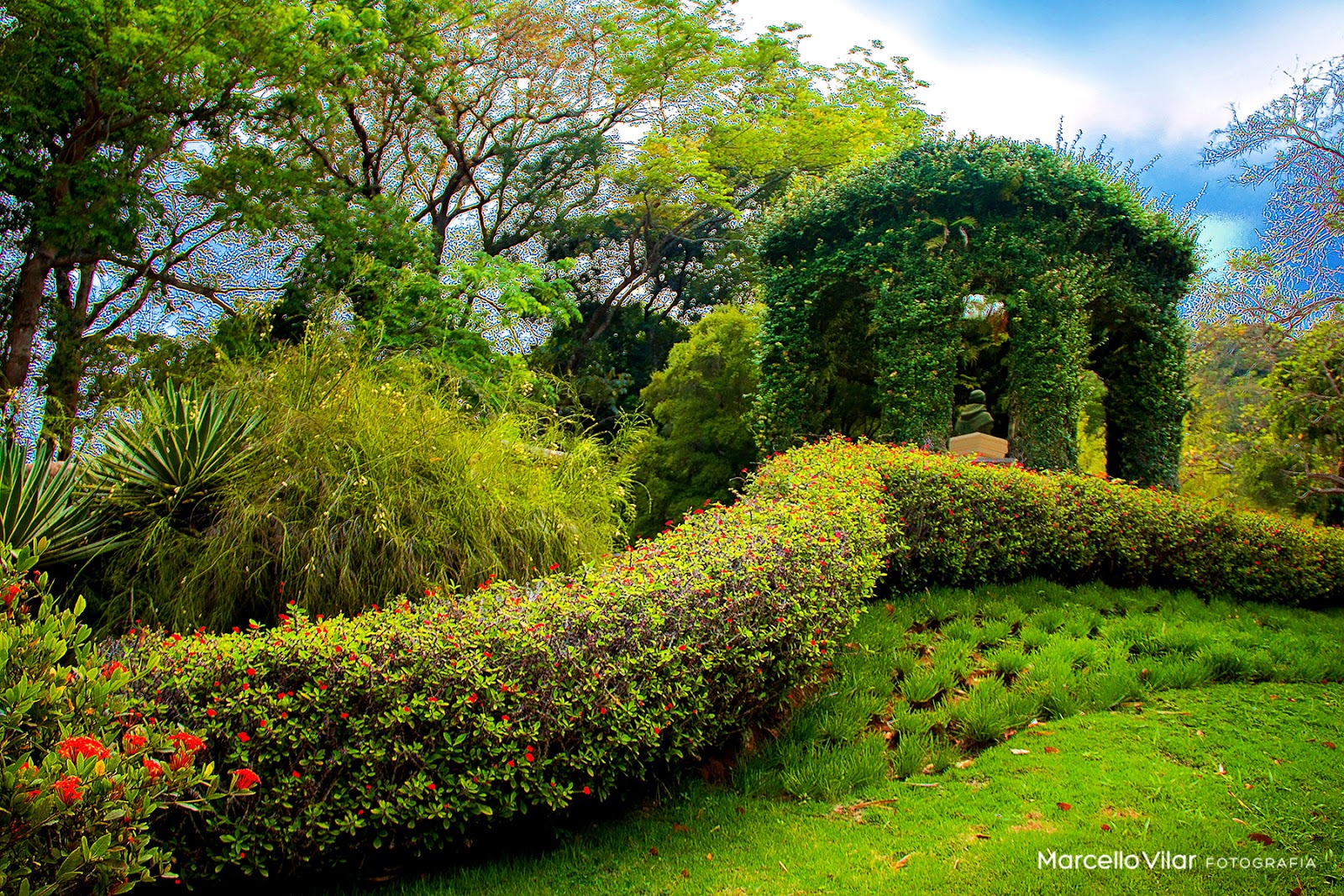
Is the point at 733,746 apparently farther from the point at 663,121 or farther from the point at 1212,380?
the point at 1212,380

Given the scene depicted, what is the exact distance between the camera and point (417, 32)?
47.2 feet

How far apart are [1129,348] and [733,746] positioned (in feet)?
31.8

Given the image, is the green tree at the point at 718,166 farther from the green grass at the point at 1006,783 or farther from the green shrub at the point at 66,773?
the green shrub at the point at 66,773

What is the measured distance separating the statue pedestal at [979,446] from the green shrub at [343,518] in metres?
7.94

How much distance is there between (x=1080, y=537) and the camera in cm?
778

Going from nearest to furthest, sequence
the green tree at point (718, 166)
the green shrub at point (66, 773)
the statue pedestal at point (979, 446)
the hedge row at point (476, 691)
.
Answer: the green shrub at point (66, 773)
the hedge row at point (476, 691)
the statue pedestal at point (979, 446)
the green tree at point (718, 166)

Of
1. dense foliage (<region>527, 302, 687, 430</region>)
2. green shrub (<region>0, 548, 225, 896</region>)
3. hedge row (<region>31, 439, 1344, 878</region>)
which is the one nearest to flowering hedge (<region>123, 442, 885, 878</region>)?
hedge row (<region>31, 439, 1344, 878</region>)

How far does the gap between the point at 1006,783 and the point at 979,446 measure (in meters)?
9.47

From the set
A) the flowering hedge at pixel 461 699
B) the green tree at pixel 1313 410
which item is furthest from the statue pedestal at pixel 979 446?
the flowering hedge at pixel 461 699

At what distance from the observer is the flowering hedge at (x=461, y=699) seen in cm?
309

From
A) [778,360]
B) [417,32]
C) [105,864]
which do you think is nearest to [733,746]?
[105,864]

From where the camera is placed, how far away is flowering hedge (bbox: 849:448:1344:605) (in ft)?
23.5

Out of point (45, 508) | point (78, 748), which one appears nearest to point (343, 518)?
point (45, 508)

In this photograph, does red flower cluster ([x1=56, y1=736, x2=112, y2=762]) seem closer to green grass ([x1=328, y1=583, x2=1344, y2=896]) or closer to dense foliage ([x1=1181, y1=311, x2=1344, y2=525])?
green grass ([x1=328, y1=583, x2=1344, y2=896])
